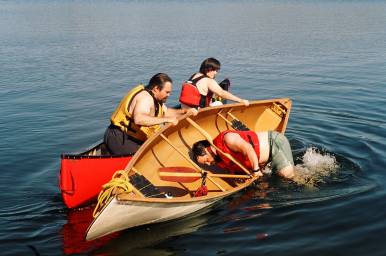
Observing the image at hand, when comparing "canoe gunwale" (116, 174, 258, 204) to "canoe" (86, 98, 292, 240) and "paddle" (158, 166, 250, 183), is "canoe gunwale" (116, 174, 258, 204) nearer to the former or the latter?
"canoe" (86, 98, 292, 240)

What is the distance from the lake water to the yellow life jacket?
1661 mm

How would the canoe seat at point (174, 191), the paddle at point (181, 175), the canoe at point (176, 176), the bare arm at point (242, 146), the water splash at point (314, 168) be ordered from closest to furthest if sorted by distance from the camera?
the canoe at point (176, 176), the bare arm at point (242, 146), the paddle at point (181, 175), the canoe seat at point (174, 191), the water splash at point (314, 168)

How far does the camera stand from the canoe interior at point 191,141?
8.77 metres

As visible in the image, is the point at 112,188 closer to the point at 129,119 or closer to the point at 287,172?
the point at 129,119

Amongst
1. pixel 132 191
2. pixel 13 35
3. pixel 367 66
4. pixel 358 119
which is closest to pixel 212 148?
pixel 132 191

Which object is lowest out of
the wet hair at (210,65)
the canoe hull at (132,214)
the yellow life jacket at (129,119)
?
the canoe hull at (132,214)

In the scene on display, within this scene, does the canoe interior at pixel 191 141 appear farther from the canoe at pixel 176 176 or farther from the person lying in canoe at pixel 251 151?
the person lying in canoe at pixel 251 151

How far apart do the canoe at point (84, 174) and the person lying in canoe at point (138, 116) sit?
1.91 feet

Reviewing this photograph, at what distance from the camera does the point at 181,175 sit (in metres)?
8.50

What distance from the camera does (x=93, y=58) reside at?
25.5m

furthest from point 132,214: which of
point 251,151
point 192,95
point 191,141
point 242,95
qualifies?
point 242,95

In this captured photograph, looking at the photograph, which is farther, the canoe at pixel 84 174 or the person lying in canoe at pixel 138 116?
the person lying in canoe at pixel 138 116

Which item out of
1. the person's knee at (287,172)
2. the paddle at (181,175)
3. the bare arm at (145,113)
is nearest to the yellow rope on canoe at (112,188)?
the bare arm at (145,113)

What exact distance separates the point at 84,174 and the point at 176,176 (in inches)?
76.1
